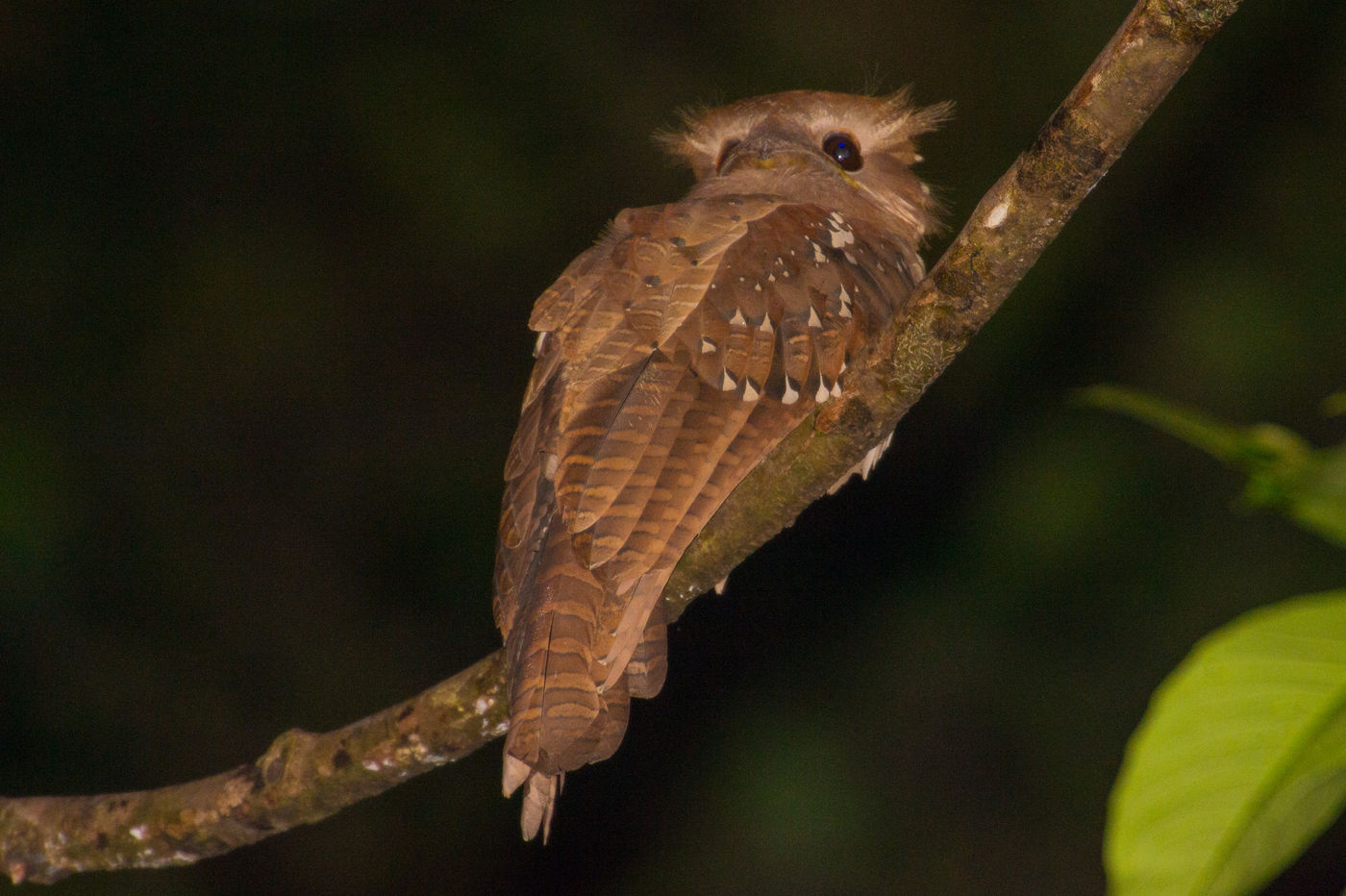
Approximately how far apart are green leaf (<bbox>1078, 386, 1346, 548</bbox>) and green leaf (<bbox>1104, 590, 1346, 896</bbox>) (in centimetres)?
7

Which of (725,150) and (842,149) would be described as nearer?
(842,149)

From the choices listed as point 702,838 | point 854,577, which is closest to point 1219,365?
point 854,577

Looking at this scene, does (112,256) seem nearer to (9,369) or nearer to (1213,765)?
(9,369)

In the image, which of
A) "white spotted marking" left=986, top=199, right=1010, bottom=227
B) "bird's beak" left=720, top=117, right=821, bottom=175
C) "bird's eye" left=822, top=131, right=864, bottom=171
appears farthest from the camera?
"bird's eye" left=822, top=131, right=864, bottom=171

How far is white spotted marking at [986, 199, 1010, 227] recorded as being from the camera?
183cm

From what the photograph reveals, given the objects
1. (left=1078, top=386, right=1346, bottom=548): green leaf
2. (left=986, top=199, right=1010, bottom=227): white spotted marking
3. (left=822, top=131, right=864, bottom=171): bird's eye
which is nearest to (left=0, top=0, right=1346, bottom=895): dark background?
(left=822, top=131, right=864, bottom=171): bird's eye

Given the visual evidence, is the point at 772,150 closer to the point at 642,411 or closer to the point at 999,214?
the point at 642,411

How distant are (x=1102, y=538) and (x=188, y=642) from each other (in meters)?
3.89

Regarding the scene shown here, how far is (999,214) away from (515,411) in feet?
14.2

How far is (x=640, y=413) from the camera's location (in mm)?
2318

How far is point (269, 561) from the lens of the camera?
231 inches

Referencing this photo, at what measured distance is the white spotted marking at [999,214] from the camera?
1.83m

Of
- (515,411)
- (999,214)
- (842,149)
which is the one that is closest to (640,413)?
(999,214)

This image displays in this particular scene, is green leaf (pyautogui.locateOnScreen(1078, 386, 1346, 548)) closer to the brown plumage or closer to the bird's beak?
the brown plumage
